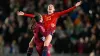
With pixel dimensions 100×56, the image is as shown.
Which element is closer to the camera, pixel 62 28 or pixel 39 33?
pixel 39 33

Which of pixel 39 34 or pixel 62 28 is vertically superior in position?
pixel 39 34

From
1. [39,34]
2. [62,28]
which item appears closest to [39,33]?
[39,34]

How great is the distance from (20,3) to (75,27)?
304 cm

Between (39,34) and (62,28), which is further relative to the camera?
(62,28)

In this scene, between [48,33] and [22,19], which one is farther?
[22,19]

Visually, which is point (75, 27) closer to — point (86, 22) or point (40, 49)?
point (86, 22)

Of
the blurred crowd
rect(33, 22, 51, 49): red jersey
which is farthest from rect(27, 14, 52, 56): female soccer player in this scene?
the blurred crowd

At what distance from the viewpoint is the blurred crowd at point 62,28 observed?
17984 mm

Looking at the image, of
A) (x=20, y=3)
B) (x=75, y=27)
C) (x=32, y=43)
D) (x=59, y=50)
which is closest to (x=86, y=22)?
(x=75, y=27)

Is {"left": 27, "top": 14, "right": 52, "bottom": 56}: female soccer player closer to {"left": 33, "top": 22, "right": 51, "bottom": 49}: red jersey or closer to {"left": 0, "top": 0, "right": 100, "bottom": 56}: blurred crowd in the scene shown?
{"left": 33, "top": 22, "right": 51, "bottom": 49}: red jersey

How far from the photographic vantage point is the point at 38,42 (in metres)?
13.0

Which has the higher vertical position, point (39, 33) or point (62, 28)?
point (39, 33)

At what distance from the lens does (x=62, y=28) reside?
61.0 ft

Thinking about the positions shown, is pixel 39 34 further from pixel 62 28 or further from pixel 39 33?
pixel 62 28
